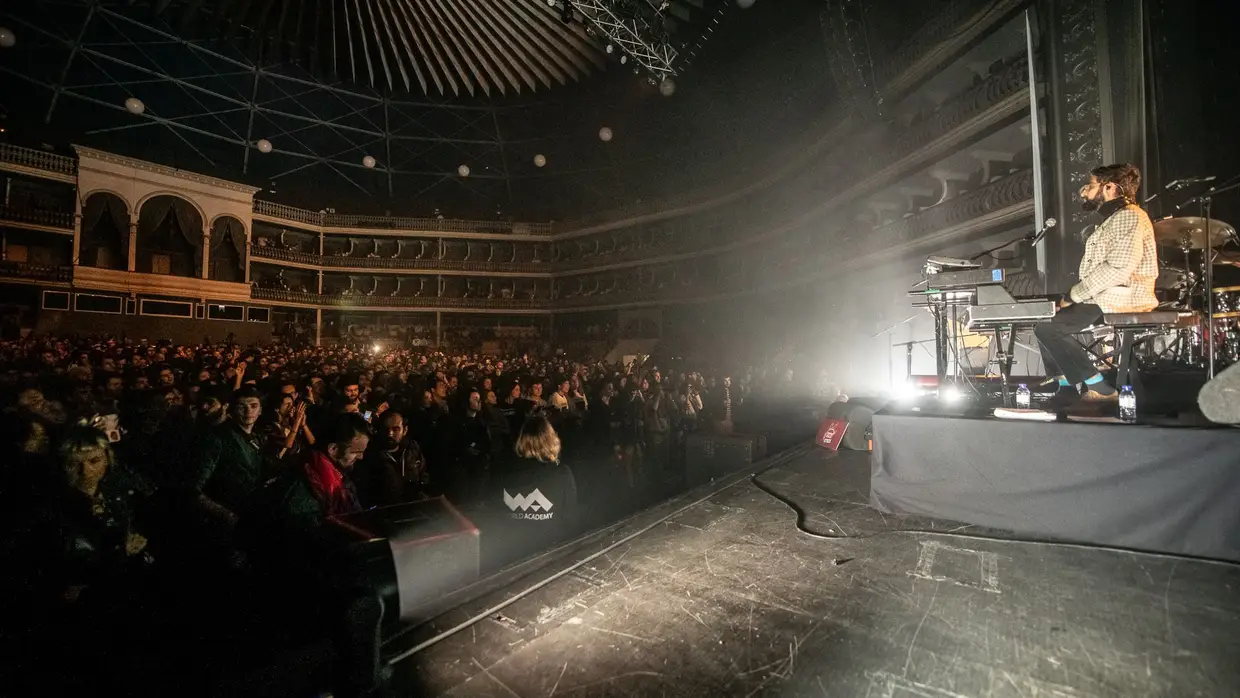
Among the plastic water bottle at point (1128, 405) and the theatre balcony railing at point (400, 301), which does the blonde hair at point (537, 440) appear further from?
the theatre balcony railing at point (400, 301)

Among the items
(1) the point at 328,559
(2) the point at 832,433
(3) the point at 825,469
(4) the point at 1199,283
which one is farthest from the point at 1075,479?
(1) the point at 328,559

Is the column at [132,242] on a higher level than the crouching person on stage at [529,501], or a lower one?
higher

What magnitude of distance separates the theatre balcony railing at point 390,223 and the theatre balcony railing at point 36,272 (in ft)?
33.8

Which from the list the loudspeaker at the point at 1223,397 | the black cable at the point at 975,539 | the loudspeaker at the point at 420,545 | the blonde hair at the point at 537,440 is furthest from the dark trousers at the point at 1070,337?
the loudspeaker at the point at 420,545

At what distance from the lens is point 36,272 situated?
23641 mm

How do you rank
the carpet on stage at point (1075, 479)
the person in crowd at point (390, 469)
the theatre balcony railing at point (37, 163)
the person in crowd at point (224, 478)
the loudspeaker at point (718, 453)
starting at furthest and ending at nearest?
the theatre balcony railing at point (37, 163), the loudspeaker at point (718, 453), the person in crowd at point (390, 469), the person in crowd at point (224, 478), the carpet on stage at point (1075, 479)

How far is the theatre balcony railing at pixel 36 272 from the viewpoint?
75.3 ft

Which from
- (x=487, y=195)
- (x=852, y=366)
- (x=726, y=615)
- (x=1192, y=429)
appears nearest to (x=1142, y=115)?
(x=1192, y=429)

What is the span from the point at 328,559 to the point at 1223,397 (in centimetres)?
530

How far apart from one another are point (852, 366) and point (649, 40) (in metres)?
14.5

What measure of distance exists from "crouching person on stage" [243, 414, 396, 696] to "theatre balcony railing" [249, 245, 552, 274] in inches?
1394

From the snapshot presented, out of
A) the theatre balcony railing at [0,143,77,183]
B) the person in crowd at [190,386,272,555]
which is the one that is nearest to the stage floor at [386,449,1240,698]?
the person in crowd at [190,386,272,555]

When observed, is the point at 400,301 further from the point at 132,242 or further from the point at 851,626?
the point at 851,626

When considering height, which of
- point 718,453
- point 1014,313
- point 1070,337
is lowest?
point 718,453
